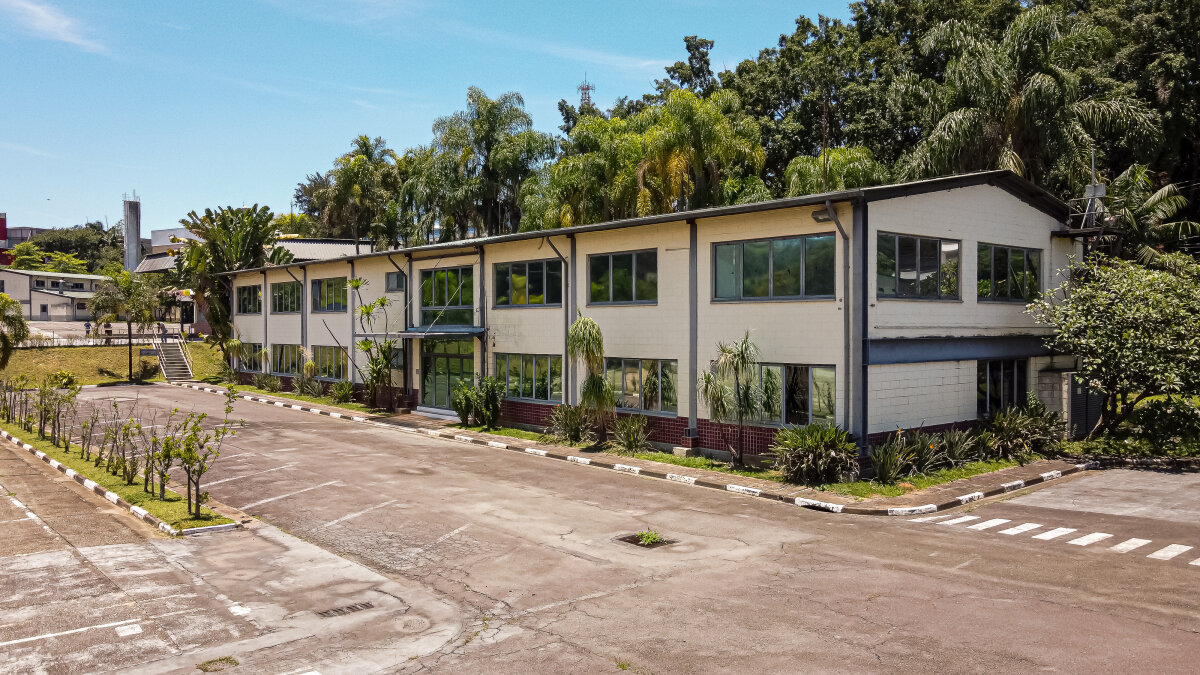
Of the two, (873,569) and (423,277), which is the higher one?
(423,277)

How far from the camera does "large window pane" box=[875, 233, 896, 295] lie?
738 inches

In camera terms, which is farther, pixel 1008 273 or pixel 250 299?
pixel 250 299

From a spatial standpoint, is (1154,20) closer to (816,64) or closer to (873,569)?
(816,64)

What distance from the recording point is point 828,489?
56.7 ft

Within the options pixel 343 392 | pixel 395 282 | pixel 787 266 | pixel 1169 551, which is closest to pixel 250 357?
pixel 343 392

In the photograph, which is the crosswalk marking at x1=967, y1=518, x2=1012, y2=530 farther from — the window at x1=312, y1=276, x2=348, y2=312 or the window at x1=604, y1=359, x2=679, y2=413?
the window at x1=312, y1=276, x2=348, y2=312

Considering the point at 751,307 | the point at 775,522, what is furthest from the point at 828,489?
the point at 751,307

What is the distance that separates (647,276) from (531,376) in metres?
6.07

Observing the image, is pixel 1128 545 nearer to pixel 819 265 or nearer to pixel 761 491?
pixel 761 491

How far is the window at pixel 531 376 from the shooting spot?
2609 cm

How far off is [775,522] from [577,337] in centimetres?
932

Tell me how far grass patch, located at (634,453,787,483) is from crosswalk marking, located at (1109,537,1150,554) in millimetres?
6477

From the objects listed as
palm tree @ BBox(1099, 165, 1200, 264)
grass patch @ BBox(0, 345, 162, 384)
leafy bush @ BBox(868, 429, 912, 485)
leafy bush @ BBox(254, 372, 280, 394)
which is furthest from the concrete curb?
grass patch @ BBox(0, 345, 162, 384)

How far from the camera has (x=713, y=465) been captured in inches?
799
